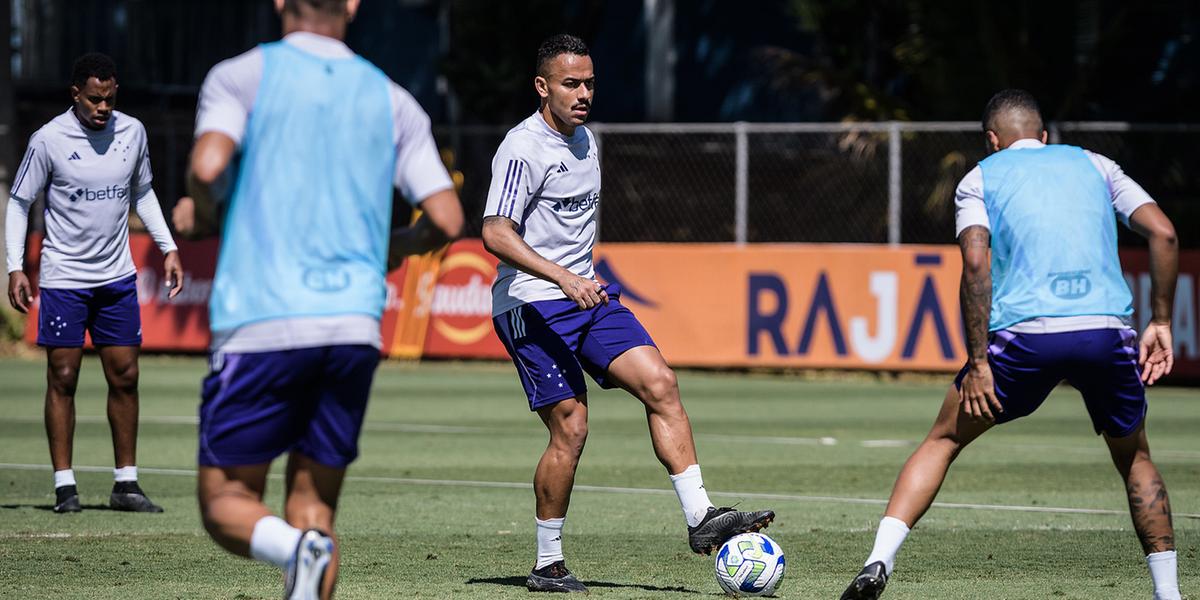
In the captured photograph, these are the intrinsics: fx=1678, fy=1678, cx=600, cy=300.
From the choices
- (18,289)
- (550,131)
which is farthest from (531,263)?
(18,289)

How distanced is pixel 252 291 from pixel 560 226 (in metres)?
2.65

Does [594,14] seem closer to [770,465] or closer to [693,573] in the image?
[770,465]

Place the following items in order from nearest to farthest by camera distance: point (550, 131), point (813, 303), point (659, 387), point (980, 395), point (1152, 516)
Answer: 1. point (980, 395)
2. point (1152, 516)
3. point (659, 387)
4. point (550, 131)
5. point (813, 303)

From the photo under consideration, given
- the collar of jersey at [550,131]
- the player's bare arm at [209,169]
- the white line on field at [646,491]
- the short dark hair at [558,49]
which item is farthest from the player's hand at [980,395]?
the white line on field at [646,491]

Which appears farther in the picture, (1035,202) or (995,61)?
(995,61)

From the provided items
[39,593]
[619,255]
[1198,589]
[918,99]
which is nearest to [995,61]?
[918,99]

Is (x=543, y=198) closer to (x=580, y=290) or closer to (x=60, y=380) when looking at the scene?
(x=580, y=290)

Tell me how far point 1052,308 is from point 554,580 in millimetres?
2241

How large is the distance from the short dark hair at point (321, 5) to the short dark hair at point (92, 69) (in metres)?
4.38

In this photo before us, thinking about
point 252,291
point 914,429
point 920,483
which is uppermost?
point 252,291

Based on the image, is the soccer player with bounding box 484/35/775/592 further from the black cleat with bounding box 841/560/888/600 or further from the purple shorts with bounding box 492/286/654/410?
the black cleat with bounding box 841/560/888/600

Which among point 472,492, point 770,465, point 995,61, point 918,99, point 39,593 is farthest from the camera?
point 918,99

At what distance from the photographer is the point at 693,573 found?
285 inches

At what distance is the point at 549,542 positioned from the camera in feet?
22.4
